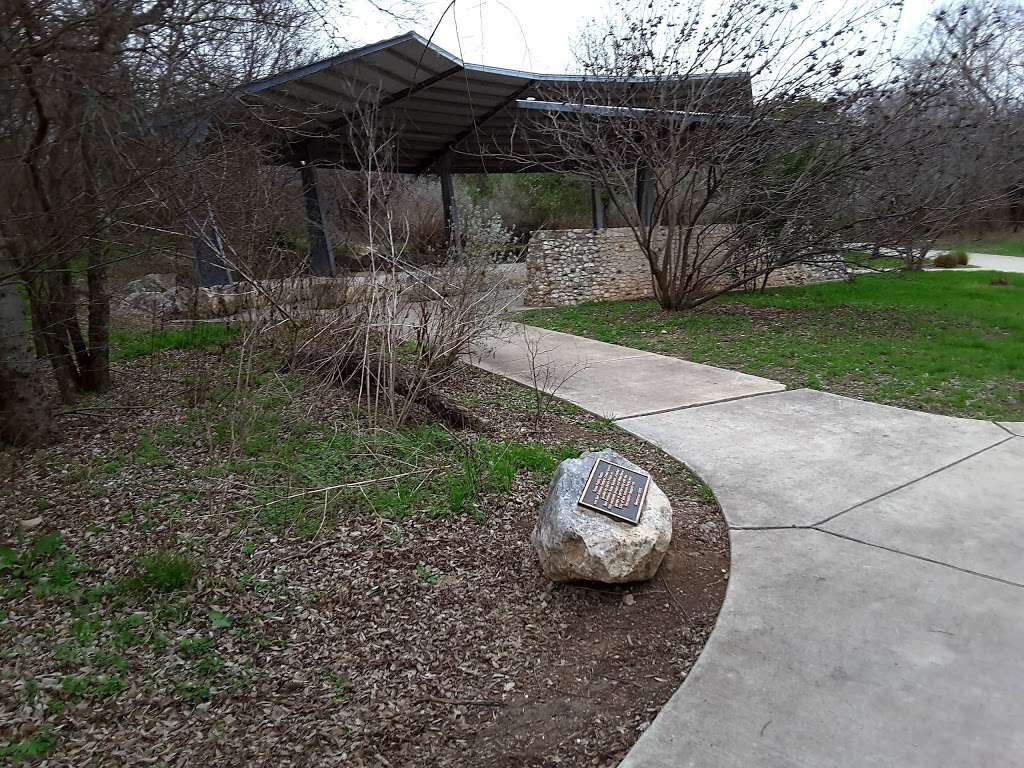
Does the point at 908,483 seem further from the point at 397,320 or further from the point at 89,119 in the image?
the point at 89,119

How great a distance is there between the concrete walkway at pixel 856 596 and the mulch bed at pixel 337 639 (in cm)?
22

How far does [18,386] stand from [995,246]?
110 feet

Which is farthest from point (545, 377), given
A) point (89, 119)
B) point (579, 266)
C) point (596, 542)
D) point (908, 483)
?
point (579, 266)

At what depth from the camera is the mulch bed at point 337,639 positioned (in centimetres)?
260

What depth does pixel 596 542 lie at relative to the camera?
3.28 metres

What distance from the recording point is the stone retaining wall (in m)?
15.0

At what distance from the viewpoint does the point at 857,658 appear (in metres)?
2.81

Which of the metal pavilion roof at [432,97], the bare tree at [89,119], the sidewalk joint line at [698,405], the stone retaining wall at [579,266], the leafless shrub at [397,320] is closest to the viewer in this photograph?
the bare tree at [89,119]

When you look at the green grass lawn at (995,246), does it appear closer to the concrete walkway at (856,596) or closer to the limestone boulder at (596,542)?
the concrete walkway at (856,596)

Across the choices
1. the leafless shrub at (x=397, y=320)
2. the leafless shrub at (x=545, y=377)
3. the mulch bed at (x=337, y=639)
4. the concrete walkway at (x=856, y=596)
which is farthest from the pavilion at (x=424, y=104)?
the concrete walkway at (x=856, y=596)

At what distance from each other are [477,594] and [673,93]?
32.5ft

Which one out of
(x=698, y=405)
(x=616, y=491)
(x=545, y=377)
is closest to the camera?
(x=616, y=491)

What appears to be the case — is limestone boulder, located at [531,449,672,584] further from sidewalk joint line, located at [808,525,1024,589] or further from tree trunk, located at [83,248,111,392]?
tree trunk, located at [83,248,111,392]

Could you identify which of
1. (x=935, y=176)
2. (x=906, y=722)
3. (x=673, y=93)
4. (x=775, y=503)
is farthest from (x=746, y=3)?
(x=906, y=722)
